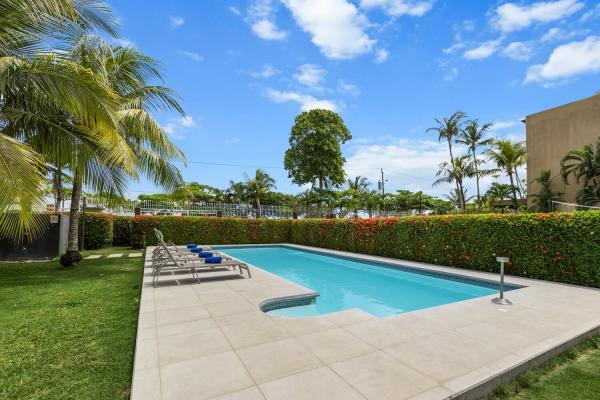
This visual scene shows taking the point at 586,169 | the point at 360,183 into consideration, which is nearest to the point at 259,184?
the point at 360,183

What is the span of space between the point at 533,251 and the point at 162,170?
11062 mm

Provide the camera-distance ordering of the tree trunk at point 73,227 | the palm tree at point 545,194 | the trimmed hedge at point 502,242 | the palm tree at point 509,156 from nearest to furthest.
Result: the trimmed hedge at point 502,242 → the tree trunk at point 73,227 → the palm tree at point 545,194 → the palm tree at point 509,156

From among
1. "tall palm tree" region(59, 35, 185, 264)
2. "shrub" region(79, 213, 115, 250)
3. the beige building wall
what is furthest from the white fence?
the beige building wall

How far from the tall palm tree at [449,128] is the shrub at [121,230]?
2495 cm

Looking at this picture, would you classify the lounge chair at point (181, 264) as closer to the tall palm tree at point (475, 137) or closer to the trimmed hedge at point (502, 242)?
the trimmed hedge at point (502, 242)

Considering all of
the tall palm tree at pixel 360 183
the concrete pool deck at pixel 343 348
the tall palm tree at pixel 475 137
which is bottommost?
the concrete pool deck at pixel 343 348

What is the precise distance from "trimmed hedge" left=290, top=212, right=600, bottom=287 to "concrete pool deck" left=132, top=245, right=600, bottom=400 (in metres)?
1.67

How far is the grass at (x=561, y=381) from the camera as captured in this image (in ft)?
9.16

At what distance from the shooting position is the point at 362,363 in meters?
3.11

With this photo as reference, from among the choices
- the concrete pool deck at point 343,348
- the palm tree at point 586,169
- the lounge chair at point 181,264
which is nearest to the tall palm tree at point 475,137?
the palm tree at point 586,169

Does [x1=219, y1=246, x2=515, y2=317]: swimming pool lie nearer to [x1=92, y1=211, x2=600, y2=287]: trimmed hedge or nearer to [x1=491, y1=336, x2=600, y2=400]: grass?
[x1=92, y1=211, x2=600, y2=287]: trimmed hedge

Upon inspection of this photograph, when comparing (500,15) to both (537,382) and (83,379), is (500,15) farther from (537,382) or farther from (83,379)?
(83,379)

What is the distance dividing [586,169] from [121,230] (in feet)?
77.4

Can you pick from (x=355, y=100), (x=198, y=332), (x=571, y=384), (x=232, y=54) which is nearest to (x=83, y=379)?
(x=198, y=332)
